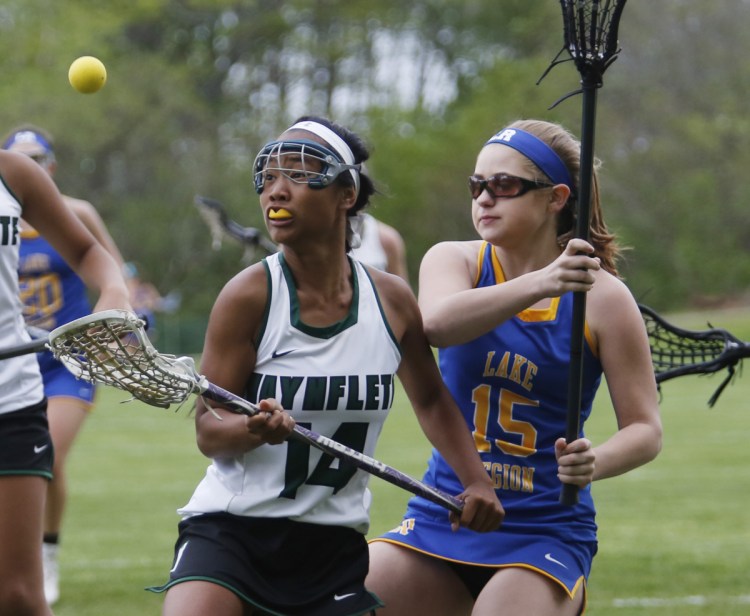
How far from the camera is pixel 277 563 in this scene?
143 inches

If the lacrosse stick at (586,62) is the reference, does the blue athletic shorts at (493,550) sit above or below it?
below

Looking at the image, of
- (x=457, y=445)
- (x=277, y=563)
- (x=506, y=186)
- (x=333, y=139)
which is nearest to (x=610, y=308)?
(x=506, y=186)

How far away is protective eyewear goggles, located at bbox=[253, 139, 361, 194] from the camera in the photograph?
12.1ft

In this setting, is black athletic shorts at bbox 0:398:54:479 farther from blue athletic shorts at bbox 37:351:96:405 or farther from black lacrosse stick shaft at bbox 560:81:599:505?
blue athletic shorts at bbox 37:351:96:405

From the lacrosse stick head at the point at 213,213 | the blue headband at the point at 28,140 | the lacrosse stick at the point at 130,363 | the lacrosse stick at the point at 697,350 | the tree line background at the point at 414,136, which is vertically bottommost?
the lacrosse stick at the point at 130,363

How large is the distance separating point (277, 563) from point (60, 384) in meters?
3.63

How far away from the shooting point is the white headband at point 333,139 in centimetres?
377

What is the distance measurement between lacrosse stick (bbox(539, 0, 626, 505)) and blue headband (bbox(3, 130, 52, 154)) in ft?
13.1

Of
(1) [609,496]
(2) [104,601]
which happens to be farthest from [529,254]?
(1) [609,496]

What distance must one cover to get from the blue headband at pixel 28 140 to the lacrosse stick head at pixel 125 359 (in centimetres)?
380

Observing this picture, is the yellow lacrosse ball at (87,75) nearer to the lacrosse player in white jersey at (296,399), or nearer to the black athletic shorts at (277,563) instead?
the lacrosse player in white jersey at (296,399)

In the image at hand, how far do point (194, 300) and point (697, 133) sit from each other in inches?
582

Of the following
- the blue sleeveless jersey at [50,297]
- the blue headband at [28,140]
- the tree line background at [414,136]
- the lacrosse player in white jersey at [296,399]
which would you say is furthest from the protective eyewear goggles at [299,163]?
the tree line background at [414,136]

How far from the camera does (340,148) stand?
3787mm
